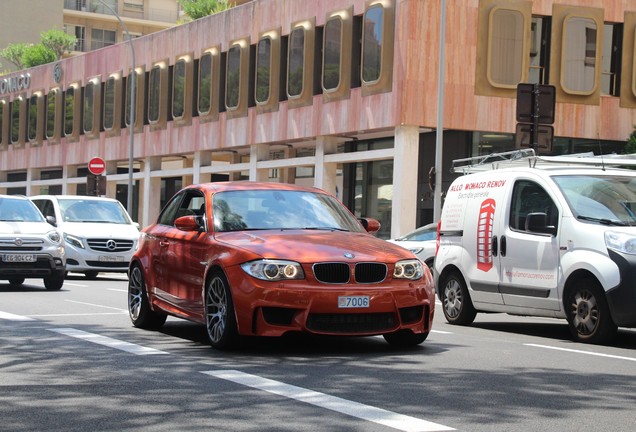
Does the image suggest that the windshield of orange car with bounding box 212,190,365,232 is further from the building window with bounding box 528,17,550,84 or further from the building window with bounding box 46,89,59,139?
the building window with bounding box 46,89,59,139

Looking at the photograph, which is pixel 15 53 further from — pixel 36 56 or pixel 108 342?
pixel 108 342

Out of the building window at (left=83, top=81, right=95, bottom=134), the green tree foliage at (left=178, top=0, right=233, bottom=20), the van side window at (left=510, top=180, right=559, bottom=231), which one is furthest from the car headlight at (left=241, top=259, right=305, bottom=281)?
the green tree foliage at (left=178, top=0, right=233, bottom=20)

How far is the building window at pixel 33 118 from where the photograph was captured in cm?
7031

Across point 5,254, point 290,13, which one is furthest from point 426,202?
point 5,254

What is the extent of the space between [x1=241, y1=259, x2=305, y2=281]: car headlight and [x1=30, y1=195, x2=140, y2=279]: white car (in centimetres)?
1544

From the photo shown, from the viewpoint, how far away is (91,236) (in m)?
26.3

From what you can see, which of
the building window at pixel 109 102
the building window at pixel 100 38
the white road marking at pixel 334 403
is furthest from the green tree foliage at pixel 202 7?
the white road marking at pixel 334 403

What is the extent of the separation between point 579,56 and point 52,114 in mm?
36211

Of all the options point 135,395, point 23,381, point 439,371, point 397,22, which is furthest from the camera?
point 397,22

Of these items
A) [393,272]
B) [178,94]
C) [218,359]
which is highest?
[178,94]

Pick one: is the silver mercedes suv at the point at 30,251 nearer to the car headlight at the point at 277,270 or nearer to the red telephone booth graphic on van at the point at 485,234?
the red telephone booth graphic on van at the point at 485,234

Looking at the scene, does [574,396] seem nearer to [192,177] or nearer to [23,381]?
[23,381]

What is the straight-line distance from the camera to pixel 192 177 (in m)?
57.8

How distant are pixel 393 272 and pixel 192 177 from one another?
4732 centimetres
